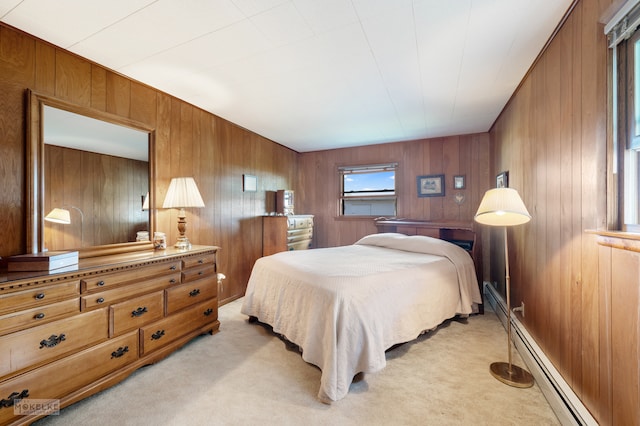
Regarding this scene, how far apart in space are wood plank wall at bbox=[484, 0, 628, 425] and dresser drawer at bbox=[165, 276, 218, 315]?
278 centimetres

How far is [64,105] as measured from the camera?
2051 millimetres

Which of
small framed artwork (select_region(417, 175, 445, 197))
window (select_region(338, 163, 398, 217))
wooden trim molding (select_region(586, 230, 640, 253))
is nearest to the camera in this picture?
wooden trim molding (select_region(586, 230, 640, 253))

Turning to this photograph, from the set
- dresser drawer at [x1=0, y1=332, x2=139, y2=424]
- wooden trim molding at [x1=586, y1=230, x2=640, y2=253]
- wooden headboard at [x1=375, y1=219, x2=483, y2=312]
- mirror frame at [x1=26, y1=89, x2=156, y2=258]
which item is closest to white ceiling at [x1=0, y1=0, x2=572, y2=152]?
mirror frame at [x1=26, y1=89, x2=156, y2=258]

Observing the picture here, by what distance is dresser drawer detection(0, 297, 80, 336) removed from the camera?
1.42m

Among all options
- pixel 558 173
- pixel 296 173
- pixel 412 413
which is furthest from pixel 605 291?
pixel 296 173

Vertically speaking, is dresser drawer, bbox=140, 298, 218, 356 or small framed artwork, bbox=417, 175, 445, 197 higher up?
small framed artwork, bbox=417, 175, 445, 197

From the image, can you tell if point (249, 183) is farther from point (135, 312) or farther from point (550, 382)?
point (550, 382)

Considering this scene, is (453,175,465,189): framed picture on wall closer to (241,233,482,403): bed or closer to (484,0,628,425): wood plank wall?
(241,233,482,403): bed

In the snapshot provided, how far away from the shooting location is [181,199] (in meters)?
2.69

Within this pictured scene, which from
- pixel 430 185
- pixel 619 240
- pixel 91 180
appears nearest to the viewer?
pixel 619 240

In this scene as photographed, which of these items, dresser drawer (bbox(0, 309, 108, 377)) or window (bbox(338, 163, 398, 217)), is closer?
dresser drawer (bbox(0, 309, 108, 377))

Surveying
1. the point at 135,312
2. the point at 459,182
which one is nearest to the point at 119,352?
the point at 135,312

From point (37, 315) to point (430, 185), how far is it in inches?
184

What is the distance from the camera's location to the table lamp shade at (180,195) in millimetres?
2682
